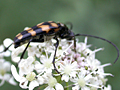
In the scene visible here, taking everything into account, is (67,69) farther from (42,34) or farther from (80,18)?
(80,18)

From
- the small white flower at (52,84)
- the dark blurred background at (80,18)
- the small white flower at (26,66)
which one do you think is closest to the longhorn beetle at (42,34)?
the small white flower at (26,66)

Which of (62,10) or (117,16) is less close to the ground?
(62,10)

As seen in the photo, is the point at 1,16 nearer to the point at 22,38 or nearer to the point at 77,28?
the point at 77,28

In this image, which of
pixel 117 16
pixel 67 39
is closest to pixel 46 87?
pixel 67 39

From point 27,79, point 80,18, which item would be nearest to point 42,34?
point 27,79

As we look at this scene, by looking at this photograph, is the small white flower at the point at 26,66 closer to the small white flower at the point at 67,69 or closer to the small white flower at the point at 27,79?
the small white flower at the point at 27,79
